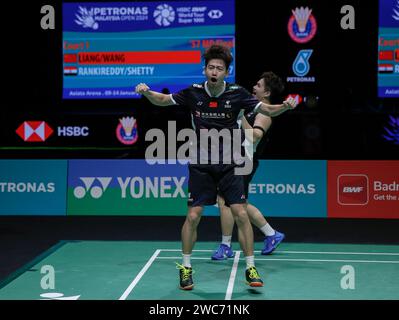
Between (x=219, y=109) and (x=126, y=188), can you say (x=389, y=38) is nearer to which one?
(x=126, y=188)

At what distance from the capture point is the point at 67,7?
1091 cm

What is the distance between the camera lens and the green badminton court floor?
582cm

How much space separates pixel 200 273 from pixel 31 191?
390 centimetres

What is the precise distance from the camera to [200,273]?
6555 mm

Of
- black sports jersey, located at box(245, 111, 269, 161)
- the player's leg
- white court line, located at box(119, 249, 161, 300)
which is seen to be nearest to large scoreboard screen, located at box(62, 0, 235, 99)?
black sports jersey, located at box(245, 111, 269, 161)

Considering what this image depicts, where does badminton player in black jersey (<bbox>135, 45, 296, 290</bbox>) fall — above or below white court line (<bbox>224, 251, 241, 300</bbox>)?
above

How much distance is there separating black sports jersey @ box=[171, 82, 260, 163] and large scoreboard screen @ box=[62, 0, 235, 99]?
15.6 feet

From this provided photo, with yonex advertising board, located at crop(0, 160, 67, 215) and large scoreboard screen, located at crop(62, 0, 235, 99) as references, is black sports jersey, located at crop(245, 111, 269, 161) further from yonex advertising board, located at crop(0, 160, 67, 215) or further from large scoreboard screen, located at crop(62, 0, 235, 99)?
large scoreboard screen, located at crop(62, 0, 235, 99)

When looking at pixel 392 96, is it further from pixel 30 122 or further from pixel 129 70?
pixel 30 122

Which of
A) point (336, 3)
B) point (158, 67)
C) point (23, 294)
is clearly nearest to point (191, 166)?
point (23, 294)

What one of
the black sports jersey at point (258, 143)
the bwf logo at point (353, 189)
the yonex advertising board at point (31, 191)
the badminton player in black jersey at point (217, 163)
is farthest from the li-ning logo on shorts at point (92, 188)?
the badminton player in black jersey at point (217, 163)

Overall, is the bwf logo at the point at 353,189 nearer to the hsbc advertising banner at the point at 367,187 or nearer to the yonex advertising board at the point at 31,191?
the hsbc advertising banner at the point at 367,187

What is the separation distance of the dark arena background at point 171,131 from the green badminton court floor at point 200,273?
0.05m

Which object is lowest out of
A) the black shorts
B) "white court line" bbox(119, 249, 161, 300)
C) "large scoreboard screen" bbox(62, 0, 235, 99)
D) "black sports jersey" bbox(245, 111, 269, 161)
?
"white court line" bbox(119, 249, 161, 300)
